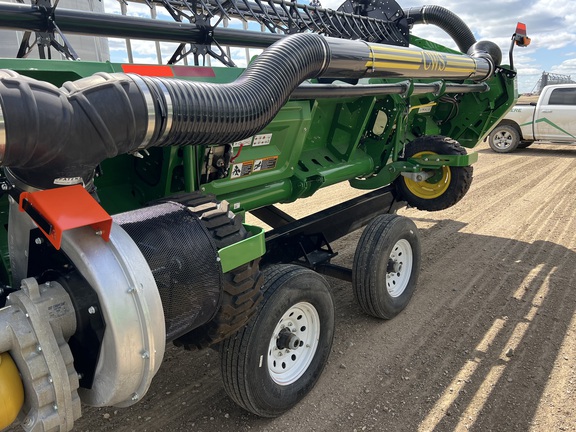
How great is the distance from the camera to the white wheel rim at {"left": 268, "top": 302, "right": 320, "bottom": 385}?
281 cm

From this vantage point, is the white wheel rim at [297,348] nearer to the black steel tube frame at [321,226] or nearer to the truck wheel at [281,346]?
the truck wheel at [281,346]

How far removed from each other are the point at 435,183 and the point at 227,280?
388 cm

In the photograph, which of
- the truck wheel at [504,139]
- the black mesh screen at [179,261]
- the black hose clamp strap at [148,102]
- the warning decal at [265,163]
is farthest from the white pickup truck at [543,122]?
the black hose clamp strap at [148,102]

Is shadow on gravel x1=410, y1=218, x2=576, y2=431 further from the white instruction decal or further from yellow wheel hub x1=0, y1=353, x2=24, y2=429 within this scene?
yellow wheel hub x1=0, y1=353, x2=24, y2=429

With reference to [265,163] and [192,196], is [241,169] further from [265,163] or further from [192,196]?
[192,196]

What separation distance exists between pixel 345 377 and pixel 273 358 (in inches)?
25.3

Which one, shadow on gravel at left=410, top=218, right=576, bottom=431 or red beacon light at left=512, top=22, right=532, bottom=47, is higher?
red beacon light at left=512, top=22, right=532, bottom=47

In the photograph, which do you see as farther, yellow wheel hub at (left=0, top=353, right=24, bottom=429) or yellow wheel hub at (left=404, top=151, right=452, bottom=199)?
yellow wheel hub at (left=404, top=151, right=452, bottom=199)

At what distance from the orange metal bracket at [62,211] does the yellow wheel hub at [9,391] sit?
39 cm

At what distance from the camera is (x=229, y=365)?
8.24ft

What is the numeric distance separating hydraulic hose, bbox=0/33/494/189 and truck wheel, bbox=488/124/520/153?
1181 centimetres

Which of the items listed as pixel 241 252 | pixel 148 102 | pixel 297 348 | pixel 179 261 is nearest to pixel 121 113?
pixel 148 102

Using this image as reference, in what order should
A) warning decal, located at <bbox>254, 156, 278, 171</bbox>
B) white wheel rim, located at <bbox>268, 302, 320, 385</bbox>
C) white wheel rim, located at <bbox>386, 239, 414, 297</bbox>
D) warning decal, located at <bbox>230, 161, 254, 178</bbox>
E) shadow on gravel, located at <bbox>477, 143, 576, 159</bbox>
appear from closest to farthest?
1. white wheel rim, located at <bbox>268, 302, 320, 385</bbox>
2. warning decal, located at <bbox>230, 161, 254, 178</bbox>
3. warning decal, located at <bbox>254, 156, 278, 171</bbox>
4. white wheel rim, located at <bbox>386, 239, 414, 297</bbox>
5. shadow on gravel, located at <bbox>477, 143, 576, 159</bbox>

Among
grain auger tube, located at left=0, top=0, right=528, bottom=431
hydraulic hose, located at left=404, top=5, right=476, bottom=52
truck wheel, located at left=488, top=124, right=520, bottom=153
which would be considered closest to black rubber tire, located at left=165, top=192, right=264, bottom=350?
grain auger tube, located at left=0, top=0, right=528, bottom=431
